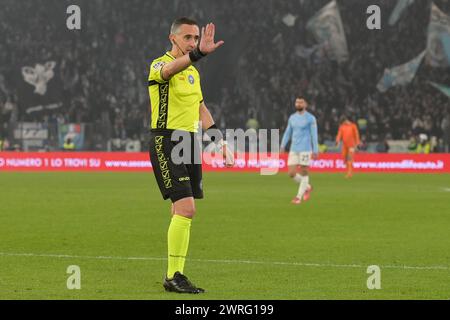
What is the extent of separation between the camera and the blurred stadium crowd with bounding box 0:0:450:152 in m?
46.0

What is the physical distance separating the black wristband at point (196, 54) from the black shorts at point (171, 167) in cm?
95

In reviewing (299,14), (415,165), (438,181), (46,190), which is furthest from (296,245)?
(299,14)

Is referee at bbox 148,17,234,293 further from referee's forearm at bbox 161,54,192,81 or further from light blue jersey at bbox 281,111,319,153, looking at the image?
light blue jersey at bbox 281,111,319,153

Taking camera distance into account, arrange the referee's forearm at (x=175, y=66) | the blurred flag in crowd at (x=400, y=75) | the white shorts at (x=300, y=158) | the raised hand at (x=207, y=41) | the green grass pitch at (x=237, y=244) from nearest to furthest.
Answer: the raised hand at (x=207, y=41) < the referee's forearm at (x=175, y=66) < the green grass pitch at (x=237, y=244) < the white shorts at (x=300, y=158) < the blurred flag in crowd at (x=400, y=75)

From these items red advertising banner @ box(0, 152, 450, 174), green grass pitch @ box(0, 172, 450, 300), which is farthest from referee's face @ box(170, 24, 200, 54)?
red advertising banner @ box(0, 152, 450, 174)

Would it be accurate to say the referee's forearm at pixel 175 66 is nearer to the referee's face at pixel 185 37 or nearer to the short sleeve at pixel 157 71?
the short sleeve at pixel 157 71

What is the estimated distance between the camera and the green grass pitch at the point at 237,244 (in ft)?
29.5

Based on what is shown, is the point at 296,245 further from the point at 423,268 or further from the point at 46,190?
the point at 46,190

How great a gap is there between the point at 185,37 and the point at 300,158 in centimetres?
1381

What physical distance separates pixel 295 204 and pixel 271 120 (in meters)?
25.0

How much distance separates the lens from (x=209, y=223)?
16719 millimetres

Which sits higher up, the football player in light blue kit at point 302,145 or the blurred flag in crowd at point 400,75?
the blurred flag in crowd at point 400,75

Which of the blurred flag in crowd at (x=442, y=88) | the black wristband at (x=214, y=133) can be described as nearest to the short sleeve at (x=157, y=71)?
the black wristband at (x=214, y=133)

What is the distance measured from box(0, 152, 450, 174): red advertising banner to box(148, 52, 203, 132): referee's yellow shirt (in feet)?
96.1
